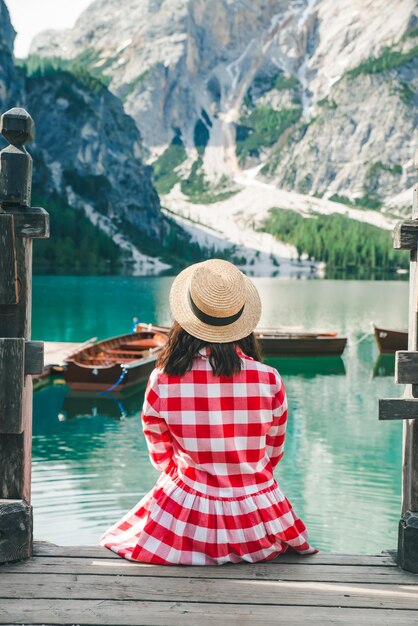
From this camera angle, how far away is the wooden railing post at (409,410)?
16.2ft

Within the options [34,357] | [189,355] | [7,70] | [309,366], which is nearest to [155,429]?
[189,355]

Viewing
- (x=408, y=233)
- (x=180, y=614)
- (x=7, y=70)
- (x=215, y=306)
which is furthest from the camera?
(x=7, y=70)

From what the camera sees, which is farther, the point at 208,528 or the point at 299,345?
the point at 299,345

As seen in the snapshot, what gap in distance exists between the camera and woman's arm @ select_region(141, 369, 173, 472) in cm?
479

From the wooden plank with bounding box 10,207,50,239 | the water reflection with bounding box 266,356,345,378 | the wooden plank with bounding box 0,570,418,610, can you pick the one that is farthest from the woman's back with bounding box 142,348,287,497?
the water reflection with bounding box 266,356,345,378

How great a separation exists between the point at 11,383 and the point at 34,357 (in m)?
0.23

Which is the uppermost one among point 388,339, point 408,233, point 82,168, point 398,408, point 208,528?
point 82,168

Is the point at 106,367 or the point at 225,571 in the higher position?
the point at 225,571

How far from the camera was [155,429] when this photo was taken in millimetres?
4891

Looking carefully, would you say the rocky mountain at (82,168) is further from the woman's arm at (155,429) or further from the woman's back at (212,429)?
the woman's back at (212,429)

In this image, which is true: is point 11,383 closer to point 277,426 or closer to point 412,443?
point 277,426

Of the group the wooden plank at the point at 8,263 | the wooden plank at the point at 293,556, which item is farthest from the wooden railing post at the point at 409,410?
the wooden plank at the point at 8,263

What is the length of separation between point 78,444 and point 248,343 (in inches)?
577

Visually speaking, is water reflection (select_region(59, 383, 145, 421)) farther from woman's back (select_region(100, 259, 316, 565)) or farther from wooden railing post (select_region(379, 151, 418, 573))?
wooden railing post (select_region(379, 151, 418, 573))
